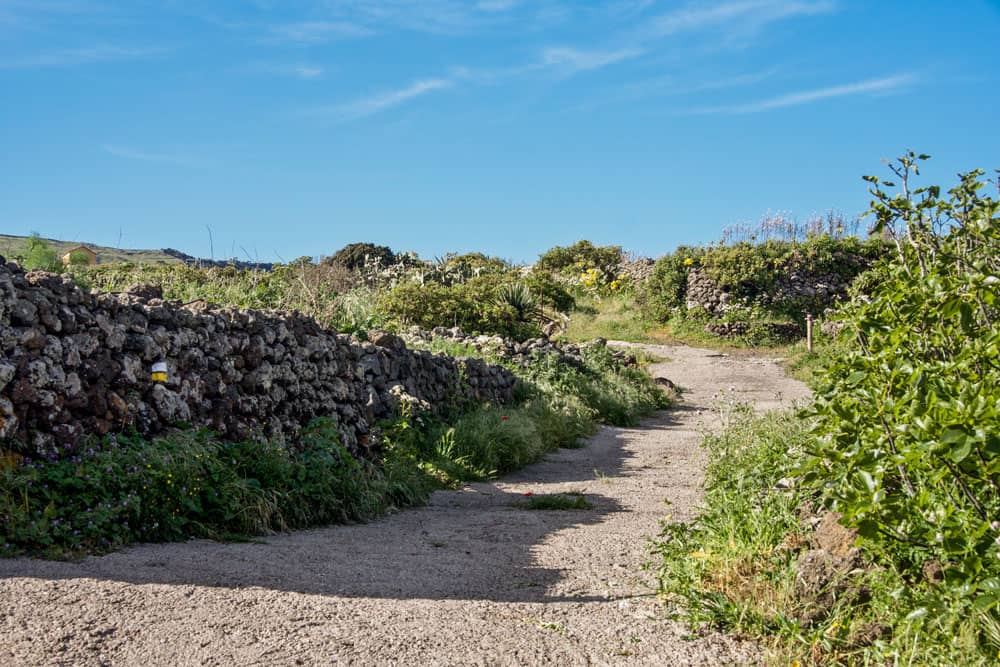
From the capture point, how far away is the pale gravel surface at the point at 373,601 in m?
3.61

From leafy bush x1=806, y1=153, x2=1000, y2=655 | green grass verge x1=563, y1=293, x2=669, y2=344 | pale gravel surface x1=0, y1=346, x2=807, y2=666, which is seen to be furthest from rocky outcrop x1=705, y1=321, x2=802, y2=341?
leafy bush x1=806, y1=153, x2=1000, y2=655

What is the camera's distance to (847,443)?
344cm

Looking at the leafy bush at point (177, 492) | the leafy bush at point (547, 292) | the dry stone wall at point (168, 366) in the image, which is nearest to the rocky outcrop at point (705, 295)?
the leafy bush at point (547, 292)

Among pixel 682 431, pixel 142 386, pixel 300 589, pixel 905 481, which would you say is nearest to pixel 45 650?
pixel 300 589

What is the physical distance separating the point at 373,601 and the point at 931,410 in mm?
2784

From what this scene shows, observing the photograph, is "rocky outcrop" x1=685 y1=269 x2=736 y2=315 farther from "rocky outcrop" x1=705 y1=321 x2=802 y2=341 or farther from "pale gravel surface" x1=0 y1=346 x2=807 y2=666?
"pale gravel surface" x1=0 y1=346 x2=807 y2=666

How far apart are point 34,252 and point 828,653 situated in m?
9.70

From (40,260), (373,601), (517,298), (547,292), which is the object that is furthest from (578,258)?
(373,601)

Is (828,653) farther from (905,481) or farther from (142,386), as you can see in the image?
(142,386)

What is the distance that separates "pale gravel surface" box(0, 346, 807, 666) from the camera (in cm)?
361

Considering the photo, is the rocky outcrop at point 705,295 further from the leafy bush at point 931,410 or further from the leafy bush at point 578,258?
the leafy bush at point 931,410

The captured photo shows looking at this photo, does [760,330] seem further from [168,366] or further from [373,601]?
[373,601]

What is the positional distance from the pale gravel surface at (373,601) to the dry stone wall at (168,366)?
1.19m

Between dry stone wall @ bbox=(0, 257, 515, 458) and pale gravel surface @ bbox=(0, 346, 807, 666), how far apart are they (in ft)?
3.90
